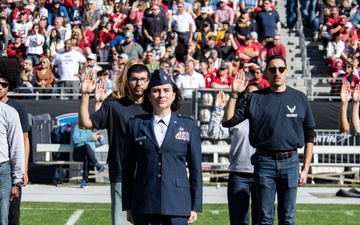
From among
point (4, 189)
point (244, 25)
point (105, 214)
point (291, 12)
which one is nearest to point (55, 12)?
point (244, 25)

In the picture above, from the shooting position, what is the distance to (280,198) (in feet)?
26.8

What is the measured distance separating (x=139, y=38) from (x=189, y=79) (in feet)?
13.6

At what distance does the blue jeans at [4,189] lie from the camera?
744cm

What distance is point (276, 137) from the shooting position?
26.6ft

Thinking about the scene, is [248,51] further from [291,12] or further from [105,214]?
[105,214]

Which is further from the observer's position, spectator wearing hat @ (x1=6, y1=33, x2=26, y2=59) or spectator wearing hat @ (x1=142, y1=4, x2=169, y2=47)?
spectator wearing hat @ (x1=6, y1=33, x2=26, y2=59)

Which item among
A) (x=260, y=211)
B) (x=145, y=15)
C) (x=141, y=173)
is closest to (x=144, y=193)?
(x=141, y=173)

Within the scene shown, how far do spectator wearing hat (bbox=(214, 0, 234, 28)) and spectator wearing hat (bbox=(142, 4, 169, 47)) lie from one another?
1619mm

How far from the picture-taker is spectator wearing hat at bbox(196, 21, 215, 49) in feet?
74.7

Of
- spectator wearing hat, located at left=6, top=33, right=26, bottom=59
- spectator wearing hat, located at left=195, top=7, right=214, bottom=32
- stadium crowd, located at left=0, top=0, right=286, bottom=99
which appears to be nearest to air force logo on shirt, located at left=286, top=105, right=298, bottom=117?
stadium crowd, located at left=0, top=0, right=286, bottom=99

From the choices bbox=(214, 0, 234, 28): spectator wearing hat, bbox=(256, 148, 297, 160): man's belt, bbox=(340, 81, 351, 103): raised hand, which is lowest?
bbox=(256, 148, 297, 160): man's belt

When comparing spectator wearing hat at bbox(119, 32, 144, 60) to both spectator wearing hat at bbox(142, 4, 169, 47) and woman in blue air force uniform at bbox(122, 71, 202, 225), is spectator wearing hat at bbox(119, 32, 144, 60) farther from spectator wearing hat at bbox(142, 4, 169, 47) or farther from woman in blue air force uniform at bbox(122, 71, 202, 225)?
woman in blue air force uniform at bbox(122, 71, 202, 225)

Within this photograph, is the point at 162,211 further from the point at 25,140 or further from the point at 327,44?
the point at 327,44

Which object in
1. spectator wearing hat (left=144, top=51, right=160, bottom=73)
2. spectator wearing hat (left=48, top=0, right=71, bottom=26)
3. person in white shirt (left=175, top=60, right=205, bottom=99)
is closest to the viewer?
person in white shirt (left=175, top=60, right=205, bottom=99)
